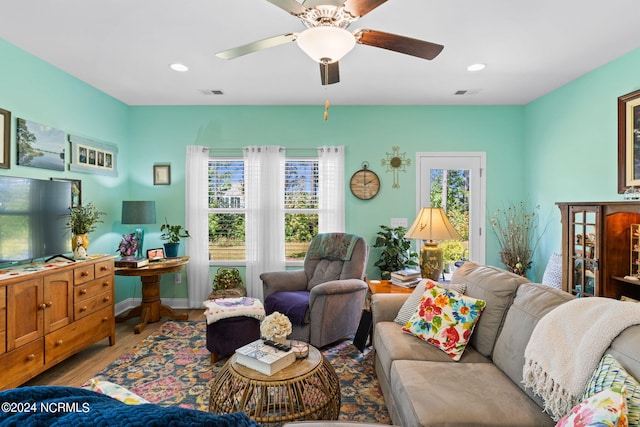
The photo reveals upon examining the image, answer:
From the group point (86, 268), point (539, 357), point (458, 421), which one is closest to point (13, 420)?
point (458, 421)

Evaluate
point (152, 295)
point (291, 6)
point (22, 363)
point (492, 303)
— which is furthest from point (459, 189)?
point (22, 363)

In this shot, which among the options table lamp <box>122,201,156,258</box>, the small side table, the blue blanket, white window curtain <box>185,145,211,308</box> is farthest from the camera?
white window curtain <box>185,145,211,308</box>

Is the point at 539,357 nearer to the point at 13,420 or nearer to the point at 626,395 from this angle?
the point at 626,395

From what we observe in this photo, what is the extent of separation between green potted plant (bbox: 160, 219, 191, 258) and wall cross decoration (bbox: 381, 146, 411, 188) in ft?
8.63

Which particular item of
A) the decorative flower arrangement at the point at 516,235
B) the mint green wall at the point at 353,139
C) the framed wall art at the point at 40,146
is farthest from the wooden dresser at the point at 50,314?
the decorative flower arrangement at the point at 516,235

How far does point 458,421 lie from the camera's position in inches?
52.4

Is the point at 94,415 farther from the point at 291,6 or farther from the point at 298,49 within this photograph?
the point at 298,49

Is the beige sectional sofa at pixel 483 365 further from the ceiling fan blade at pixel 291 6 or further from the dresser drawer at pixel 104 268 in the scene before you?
the dresser drawer at pixel 104 268

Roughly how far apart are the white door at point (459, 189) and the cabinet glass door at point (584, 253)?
142 cm

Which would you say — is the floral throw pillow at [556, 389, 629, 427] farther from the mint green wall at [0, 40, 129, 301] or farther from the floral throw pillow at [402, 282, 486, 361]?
the mint green wall at [0, 40, 129, 301]

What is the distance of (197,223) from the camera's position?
165 inches

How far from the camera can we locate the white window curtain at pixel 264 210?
Answer: 13.8 feet

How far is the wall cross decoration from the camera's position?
4285 millimetres

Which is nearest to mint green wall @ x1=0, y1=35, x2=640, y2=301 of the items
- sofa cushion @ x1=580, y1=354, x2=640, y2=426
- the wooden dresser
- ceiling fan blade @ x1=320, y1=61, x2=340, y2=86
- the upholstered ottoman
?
the wooden dresser
